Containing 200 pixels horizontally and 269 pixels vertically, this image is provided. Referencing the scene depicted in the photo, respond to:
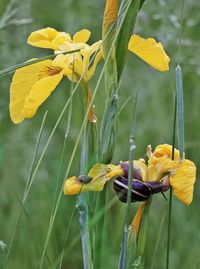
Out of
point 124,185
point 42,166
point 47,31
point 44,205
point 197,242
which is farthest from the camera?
point 42,166

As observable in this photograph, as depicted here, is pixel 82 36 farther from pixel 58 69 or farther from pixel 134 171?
pixel 134 171

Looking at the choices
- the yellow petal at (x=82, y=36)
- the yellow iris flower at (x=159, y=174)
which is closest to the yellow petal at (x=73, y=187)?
the yellow iris flower at (x=159, y=174)

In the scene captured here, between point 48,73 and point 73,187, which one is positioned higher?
point 48,73

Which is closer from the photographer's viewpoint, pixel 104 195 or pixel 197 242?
pixel 104 195

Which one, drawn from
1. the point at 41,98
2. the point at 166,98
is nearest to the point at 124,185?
the point at 41,98

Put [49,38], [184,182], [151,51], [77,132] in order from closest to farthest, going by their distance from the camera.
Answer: [184,182] → [151,51] → [49,38] → [77,132]

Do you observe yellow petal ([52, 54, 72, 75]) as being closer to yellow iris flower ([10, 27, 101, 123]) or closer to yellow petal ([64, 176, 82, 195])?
yellow iris flower ([10, 27, 101, 123])

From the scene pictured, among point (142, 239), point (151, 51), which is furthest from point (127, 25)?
point (142, 239)

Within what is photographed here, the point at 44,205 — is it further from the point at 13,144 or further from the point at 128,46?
the point at 128,46
